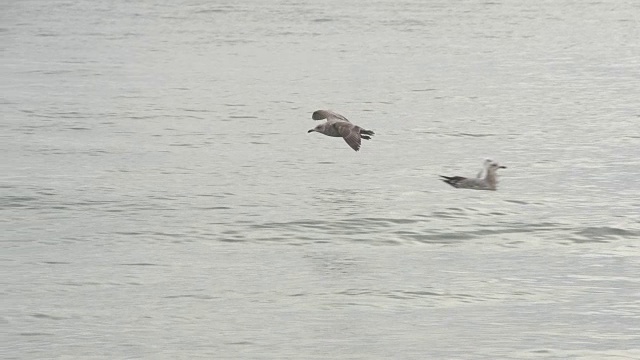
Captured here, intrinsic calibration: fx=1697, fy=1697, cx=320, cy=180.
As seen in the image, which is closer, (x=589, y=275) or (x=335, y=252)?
(x=589, y=275)

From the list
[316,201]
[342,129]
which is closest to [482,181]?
[316,201]

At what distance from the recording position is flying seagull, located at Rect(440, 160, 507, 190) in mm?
13383

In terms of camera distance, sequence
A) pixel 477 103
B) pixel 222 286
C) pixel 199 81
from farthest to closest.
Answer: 1. pixel 199 81
2. pixel 477 103
3. pixel 222 286

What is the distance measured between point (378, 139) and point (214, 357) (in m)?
7.68

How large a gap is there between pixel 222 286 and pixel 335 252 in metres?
1.21

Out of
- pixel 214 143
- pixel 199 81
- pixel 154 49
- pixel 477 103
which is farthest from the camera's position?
pixel 154 49

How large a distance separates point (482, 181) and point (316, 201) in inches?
54.6

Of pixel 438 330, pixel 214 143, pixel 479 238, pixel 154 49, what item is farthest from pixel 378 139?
pixel 154 49

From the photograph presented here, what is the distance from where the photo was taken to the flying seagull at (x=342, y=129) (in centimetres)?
1423

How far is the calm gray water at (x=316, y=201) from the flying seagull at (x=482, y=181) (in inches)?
4.4

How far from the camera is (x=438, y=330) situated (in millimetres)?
9117

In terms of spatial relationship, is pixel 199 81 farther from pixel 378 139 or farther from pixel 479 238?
pixel 479 238

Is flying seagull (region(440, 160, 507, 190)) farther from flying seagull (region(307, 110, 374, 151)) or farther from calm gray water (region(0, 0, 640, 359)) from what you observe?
flying seagull (region(307, 110, 374, 151))

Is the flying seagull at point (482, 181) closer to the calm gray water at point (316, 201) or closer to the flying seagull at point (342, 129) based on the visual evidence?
the calm gray water at point (316, 201)
